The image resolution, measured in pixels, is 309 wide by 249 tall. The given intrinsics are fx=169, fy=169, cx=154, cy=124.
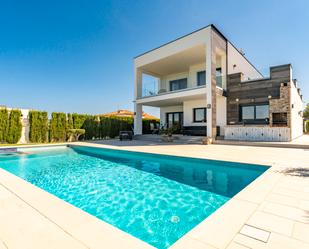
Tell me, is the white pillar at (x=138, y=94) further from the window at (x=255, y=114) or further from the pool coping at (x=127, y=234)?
the pool coping at (x=127, y=234)

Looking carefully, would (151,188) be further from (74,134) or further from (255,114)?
(74,134)

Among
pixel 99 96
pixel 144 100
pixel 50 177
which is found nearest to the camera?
pixel 50 177

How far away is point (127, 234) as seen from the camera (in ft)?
6.59

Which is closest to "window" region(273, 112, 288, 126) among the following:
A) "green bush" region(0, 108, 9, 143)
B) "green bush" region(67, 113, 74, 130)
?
"green bush" region(67, 113, 74, 130)

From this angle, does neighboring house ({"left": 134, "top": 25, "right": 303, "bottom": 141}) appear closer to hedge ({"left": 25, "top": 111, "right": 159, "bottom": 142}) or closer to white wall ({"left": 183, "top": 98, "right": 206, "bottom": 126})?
white wall ({"left": 183, "top": 98, "right": 206, "bottom": 126})

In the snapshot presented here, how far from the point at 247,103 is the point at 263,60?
1012cm

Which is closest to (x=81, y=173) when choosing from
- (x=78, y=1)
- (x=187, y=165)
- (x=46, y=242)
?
(x=187, y=165)

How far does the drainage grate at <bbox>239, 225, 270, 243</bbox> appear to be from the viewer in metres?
1.87

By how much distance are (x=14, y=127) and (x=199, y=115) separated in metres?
15.4

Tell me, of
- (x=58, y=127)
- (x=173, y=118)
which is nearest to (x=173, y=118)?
(x=173, y=118)

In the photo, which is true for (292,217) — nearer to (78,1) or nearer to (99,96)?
(78,1)

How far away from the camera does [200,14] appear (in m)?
12.2

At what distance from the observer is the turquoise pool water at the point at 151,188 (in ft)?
9.89

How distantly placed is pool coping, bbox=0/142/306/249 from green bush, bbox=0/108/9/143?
12.6 metres
